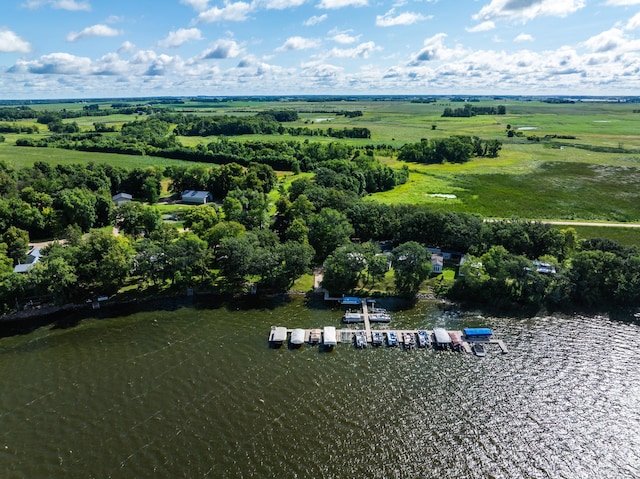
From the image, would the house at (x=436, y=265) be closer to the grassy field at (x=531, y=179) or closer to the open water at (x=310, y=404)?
the open water at (x=310, y=404)

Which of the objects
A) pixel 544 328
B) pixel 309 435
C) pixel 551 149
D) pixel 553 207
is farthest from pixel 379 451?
pixel 551 149

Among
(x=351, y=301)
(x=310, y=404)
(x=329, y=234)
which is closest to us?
(x=310, y=404)

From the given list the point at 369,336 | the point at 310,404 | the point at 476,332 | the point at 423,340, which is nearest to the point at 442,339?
the point at 423,340

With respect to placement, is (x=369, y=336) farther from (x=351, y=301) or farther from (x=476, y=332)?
(x=476, y=332)

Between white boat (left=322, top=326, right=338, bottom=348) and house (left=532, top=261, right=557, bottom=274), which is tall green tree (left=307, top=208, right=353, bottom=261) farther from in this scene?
house (left=532, top=261, right=557, bottom=274)

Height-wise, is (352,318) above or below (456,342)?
above

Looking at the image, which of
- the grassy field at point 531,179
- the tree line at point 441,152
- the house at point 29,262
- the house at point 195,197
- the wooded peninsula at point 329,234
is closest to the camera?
the wooded peninsula at point 329,234

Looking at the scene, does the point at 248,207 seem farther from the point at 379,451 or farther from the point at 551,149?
the point at 551,149

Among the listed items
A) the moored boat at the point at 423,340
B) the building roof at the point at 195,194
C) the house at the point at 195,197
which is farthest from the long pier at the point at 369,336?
the building roof at the point at 195,194
